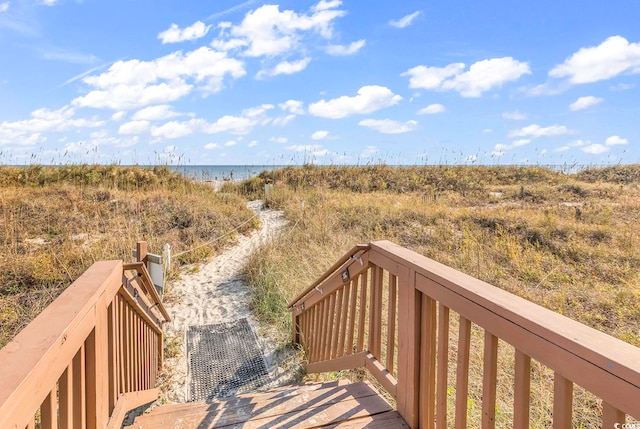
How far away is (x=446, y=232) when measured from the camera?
22.0ft

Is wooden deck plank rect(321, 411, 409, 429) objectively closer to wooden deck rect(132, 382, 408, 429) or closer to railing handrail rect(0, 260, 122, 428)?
wooden deck rect(132, 382, 408, 429)

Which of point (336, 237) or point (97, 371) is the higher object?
point (97, 371)

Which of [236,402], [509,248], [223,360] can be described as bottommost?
[223,360]

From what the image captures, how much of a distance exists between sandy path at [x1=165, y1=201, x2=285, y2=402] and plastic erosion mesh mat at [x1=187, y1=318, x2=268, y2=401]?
0.08 metres

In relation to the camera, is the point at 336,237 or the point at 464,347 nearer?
the point at 464,347

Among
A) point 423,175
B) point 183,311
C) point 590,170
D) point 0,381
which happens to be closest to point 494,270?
point 183,311

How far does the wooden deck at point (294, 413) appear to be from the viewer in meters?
1.67

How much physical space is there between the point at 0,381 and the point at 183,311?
171 inches

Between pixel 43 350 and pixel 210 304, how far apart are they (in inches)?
170

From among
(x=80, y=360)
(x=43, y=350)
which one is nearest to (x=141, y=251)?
(x=80, y=360)

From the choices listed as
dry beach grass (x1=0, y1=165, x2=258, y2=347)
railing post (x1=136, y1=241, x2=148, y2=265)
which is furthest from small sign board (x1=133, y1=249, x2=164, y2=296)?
dry beach grass (x1=0, y1=165, x2=258, y2=347)

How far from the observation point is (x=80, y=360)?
113cm

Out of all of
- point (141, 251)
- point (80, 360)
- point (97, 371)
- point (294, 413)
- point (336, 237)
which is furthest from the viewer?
point (336, 237)

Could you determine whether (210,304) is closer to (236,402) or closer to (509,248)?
(236,402)
